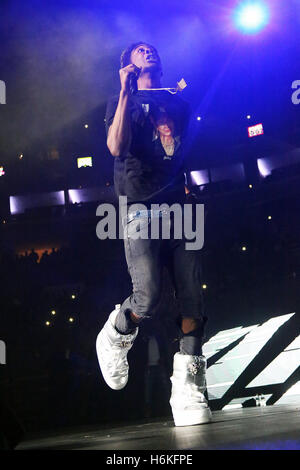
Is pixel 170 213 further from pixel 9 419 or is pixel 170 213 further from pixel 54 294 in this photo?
pixel 54 294

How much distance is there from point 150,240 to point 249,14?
13.5 ft

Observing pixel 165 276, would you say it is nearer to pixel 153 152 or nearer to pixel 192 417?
pixel 153 152

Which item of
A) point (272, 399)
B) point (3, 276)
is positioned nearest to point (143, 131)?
point (272, 399)

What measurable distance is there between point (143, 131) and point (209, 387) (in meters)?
3.02

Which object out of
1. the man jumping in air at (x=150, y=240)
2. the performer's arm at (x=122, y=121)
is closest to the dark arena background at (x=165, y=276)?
the man jumping in air at (x=150, y=240)

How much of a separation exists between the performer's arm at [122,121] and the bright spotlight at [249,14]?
3.54 meters

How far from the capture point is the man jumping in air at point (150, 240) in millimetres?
2154

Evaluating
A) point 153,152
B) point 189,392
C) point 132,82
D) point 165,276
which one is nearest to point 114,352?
point 189,392

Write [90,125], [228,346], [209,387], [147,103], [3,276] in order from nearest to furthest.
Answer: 1. [147,103]
2. [209,387]
3. [228,346]
4. [3,276]
5. [90,125]

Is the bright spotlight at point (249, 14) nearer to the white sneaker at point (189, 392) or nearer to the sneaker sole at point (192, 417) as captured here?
the white sneaker at point (189, 392)

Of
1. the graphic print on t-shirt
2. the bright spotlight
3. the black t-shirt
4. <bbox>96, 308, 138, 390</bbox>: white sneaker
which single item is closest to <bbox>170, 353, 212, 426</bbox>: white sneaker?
<bbox>96, 308, 138, 390</bbox>: white sneaker

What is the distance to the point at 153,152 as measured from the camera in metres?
2.32

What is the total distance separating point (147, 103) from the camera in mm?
2400

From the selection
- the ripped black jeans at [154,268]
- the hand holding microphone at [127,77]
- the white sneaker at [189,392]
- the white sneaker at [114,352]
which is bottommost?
the white sneaker at [189,392]
